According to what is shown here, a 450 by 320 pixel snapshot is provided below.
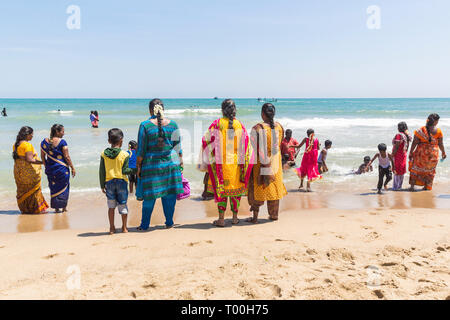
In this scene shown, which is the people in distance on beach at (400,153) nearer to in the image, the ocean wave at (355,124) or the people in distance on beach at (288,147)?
the people in distance on beach at (288,147)

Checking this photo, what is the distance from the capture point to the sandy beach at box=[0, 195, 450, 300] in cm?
288

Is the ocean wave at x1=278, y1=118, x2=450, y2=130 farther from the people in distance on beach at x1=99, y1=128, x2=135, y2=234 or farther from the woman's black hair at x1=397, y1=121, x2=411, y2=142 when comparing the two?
the people in distance on beach at x1=99, y1=128, x2=135, y2=234

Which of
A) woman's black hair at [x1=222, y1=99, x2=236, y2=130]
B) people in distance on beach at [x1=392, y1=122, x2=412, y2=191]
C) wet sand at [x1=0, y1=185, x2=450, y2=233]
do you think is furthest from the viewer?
people in distance on beach at [x1=392, y1=122, x2=412, y2=191]

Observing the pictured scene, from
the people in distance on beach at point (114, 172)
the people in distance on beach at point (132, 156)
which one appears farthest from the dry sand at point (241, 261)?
the people in distance on beach at point (132, 156)

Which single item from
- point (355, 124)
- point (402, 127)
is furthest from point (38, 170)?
point (355, 124)

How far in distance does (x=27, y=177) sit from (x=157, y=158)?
300 centimetres

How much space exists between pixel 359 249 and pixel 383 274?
623 mm

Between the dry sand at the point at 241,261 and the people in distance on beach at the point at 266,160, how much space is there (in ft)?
1.44

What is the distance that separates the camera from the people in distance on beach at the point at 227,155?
4.68m

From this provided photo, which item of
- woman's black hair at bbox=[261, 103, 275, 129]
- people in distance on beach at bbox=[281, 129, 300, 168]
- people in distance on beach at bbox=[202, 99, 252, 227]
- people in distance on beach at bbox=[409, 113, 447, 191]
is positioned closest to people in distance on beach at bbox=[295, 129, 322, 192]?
people in distance on beach at bbox=[281, 129, 300, 168]

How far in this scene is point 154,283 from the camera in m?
3.00

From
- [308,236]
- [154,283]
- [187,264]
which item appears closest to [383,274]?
[308,236]

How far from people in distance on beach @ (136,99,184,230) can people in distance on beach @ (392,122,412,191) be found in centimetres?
531

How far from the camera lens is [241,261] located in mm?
3455
